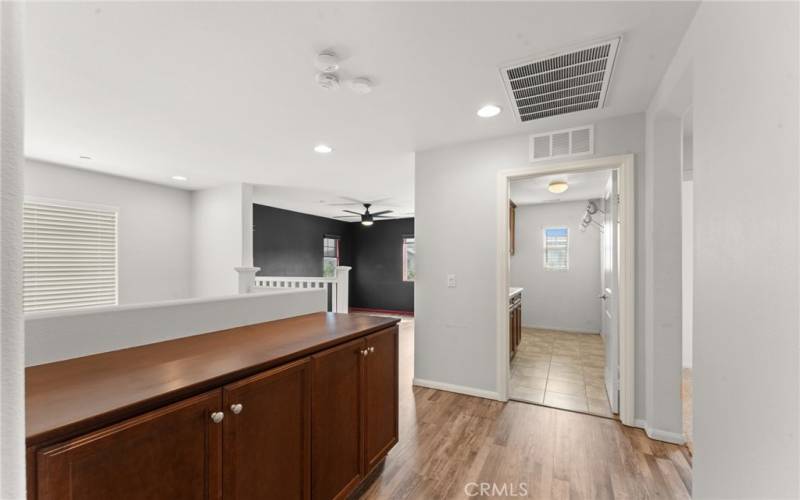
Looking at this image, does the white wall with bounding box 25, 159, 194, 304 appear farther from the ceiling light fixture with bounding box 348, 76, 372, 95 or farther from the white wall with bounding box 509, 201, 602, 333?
the white wall with bounding box 509, 201, 602, 333

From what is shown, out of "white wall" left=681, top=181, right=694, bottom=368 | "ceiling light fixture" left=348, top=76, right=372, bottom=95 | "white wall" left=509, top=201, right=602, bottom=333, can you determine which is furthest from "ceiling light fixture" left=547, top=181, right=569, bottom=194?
"ceiling light fixture" left=348, top=76, right=372, bottom=95

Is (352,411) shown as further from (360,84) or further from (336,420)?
(360,84)

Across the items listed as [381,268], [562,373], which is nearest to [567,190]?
[562,373]

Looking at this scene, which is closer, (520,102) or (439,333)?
(520,102)

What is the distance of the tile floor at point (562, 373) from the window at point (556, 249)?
133cm

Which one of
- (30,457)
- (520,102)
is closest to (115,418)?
(30,457)

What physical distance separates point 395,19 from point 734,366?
1.98 meters

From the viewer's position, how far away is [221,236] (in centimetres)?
517

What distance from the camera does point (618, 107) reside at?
98.0 inches

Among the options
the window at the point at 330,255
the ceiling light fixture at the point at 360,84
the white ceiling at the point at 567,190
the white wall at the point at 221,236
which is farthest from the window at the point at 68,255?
the white ceiling at the point at 567,190

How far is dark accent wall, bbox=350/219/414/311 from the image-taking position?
8906 millimetres

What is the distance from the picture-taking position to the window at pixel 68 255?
12.3 feet

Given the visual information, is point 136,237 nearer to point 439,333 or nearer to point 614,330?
point 439,333

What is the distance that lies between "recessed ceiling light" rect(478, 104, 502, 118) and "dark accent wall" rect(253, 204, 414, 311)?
544 centimetres
